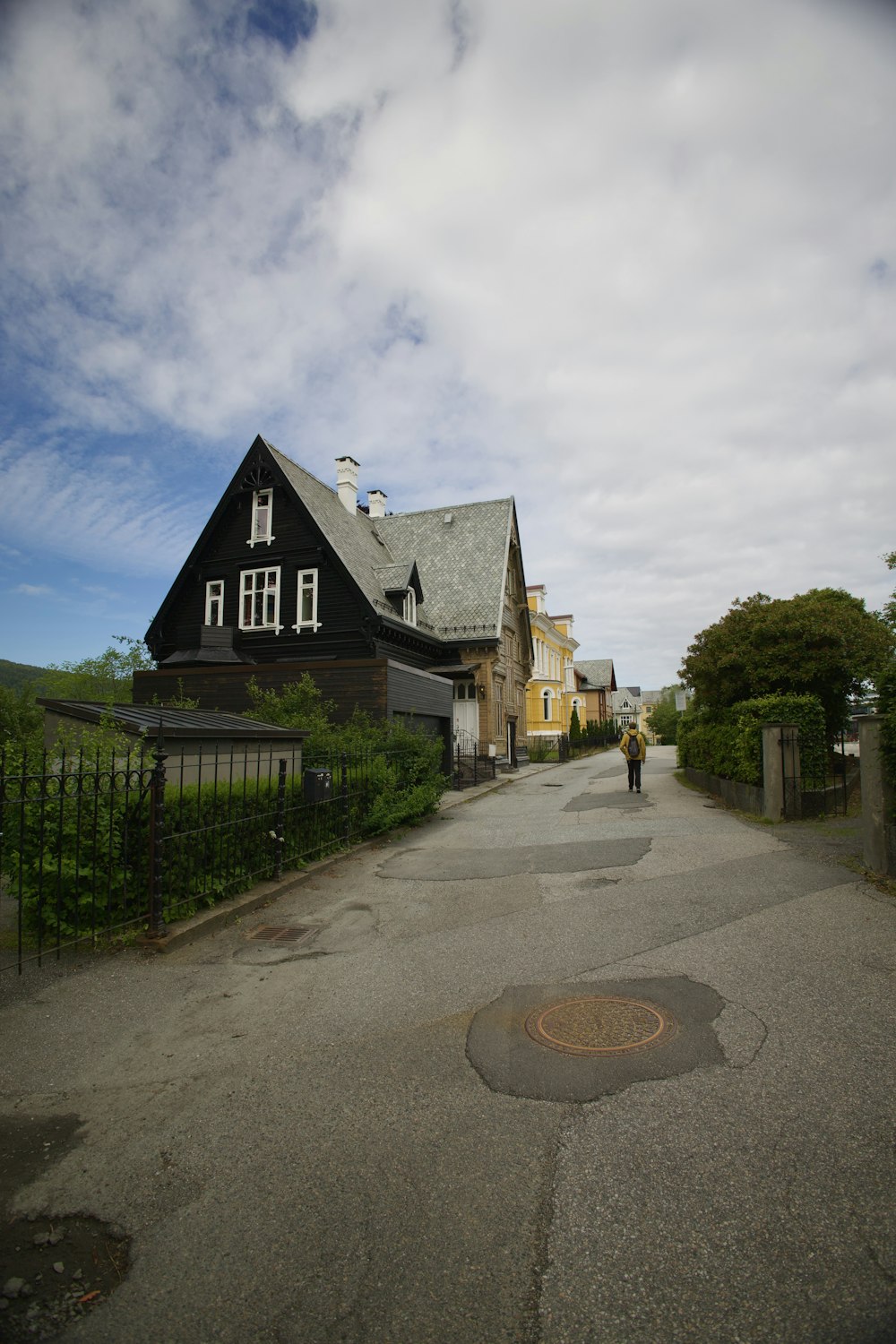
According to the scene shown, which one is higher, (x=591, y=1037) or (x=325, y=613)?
(x=325, y=613)

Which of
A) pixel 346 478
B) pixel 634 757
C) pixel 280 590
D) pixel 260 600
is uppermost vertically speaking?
pixel 346 478

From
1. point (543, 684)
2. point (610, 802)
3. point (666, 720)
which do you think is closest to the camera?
point (610, 802)

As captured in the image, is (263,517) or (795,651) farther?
(263,517)

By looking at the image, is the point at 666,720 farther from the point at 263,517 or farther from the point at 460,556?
the point at 263,517

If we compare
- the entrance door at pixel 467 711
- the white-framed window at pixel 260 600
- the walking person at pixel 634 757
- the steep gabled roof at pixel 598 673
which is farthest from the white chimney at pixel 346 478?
the steep gabled roof at pixel 598 673

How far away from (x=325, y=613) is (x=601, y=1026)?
20075mm

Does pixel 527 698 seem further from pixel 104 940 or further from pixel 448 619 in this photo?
pixel 104 940

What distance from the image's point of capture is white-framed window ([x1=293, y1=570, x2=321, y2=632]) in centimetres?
2361

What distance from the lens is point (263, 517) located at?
25016mm

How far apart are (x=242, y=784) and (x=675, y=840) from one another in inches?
262

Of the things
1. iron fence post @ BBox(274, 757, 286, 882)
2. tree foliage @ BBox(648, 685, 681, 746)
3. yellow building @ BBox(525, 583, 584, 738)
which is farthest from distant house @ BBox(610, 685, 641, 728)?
iron fence post @ BBox(274, 757, 286, 882)

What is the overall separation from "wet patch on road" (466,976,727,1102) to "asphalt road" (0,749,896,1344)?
1.0 inches

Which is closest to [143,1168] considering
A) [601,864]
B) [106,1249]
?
[106,1249]

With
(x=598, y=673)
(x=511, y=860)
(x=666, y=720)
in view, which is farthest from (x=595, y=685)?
(x=511, y=860)
